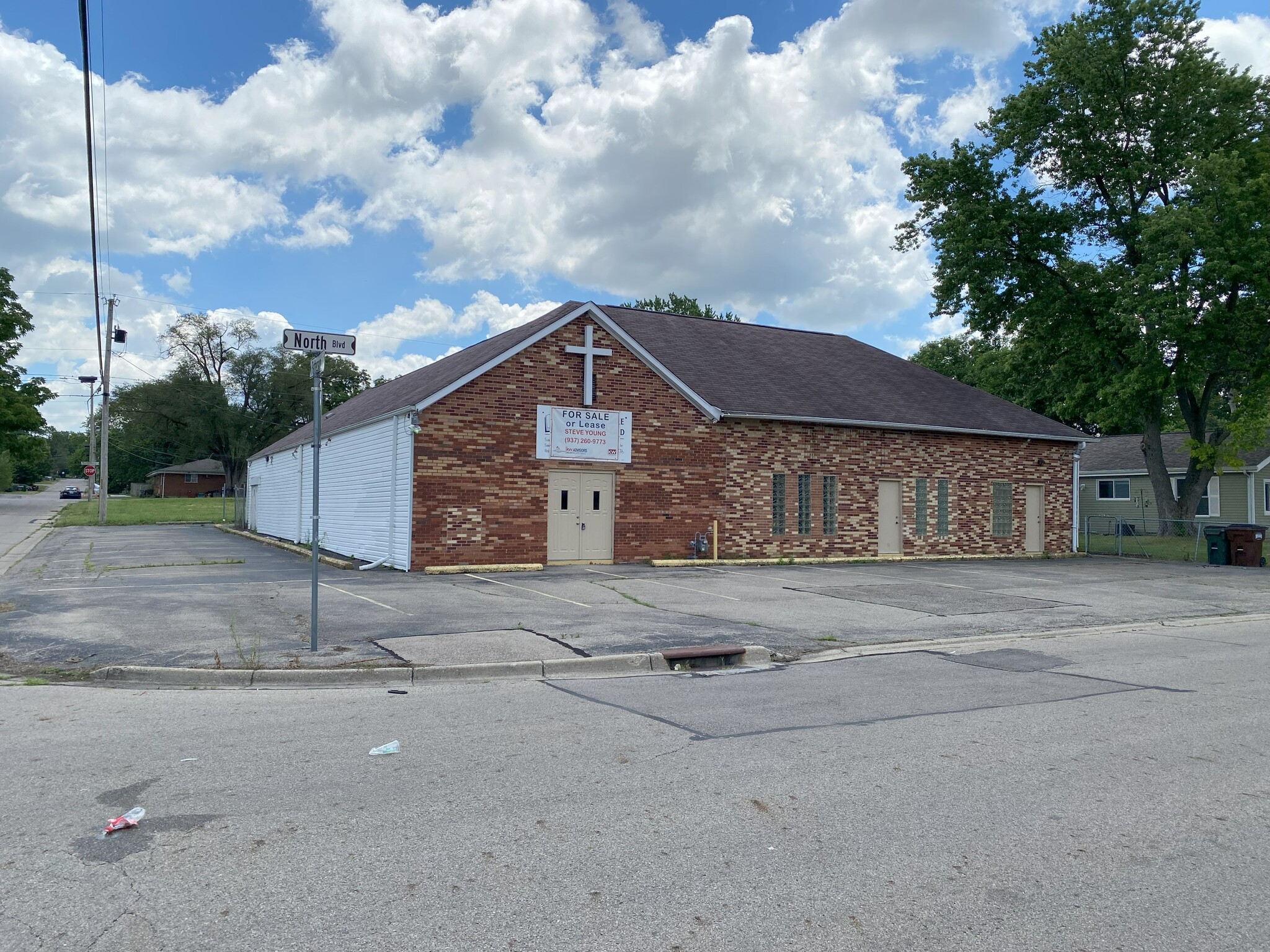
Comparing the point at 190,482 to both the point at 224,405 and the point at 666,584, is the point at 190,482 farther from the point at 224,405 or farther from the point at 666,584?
the point at 666,584

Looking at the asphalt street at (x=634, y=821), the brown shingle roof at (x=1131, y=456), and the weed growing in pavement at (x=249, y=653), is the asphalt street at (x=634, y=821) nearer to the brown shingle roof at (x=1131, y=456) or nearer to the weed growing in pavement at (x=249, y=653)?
the weed growing in pavement at (x=249, y=653)

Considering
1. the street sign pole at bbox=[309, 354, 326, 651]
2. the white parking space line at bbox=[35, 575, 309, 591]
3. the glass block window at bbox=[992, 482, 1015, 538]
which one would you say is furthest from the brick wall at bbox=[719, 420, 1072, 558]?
the street sign pole at bbox=[309, 354, 326, 651]

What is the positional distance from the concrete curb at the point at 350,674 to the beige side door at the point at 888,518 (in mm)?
16893

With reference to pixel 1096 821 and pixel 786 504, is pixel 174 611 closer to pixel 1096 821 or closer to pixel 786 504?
pixel 1096 821

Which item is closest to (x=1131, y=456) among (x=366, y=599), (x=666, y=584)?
(x=666, y=584)

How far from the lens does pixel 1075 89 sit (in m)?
31.1

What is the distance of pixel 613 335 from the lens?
71.4 feet

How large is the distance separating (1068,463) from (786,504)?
1104 centimetres

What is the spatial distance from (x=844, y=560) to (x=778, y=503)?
241 cm

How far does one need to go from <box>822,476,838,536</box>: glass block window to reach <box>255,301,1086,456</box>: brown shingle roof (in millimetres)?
1739

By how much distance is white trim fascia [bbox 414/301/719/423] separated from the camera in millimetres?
19656

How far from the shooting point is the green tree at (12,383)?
60156mm

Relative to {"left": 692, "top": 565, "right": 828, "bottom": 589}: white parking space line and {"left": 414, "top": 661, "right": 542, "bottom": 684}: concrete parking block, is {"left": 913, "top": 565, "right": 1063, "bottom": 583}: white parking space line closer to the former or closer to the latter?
{"left": 692, "top": 565, "right": 828, "bottom": 589}: white parking space line

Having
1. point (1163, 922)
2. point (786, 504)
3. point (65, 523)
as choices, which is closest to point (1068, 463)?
point (786, 504)
